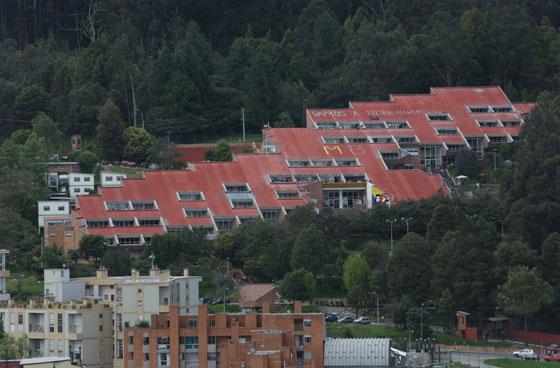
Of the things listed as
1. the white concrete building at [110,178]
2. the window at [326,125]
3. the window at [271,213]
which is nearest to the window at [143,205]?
the window at [271,213]

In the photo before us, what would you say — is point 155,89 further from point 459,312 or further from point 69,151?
point 459,312

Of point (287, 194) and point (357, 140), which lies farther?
point (357, 140)

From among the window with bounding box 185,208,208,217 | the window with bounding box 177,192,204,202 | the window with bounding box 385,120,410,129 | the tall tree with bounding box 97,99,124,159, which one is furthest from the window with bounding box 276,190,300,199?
the tall tree with bounding box 97,99,124,159

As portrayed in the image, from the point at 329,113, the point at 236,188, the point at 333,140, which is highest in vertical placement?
the point at 329,113

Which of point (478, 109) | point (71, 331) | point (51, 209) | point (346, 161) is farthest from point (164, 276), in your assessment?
point (478, 109)

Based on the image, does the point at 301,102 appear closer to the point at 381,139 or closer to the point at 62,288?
the point at 381,139

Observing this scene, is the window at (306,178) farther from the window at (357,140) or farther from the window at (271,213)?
the window at (357,140)
